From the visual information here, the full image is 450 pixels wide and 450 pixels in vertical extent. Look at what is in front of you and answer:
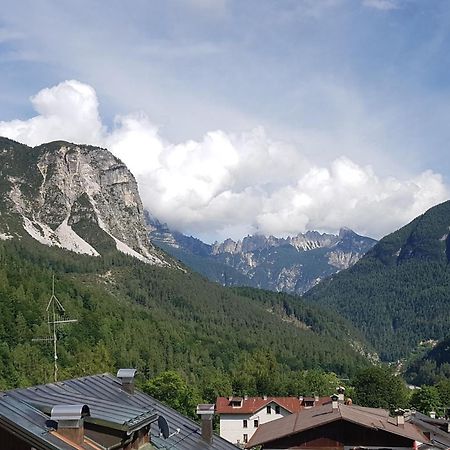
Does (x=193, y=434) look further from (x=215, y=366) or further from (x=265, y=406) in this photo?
(x=215, y=366)

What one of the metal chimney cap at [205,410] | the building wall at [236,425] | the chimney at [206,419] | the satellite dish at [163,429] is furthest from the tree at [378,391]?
the satellite dish at [163,429]

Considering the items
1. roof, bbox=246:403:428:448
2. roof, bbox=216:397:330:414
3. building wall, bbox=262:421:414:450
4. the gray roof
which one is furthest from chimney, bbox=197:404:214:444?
roof, bbox=216:397:330:414

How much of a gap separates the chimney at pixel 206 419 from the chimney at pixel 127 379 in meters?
2.17

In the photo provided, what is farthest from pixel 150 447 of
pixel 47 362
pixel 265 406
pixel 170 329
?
pixel 170 329

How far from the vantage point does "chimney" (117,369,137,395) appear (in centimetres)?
2144

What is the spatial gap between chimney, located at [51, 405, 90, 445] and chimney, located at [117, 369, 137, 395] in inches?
357

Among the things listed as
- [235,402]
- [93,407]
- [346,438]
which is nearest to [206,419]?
[93,407]

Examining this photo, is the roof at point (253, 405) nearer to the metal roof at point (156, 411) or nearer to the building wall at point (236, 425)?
the building wall at point (236, 425)

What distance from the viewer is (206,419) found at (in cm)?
2097

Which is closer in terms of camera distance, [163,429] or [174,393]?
[163,429]

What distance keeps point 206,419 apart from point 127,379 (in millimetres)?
2689

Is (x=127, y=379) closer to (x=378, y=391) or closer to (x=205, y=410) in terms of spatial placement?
(x=205, y=410)

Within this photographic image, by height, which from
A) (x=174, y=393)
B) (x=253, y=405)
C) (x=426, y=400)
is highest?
(x=174, y=393)

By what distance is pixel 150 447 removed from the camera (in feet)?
51.7
